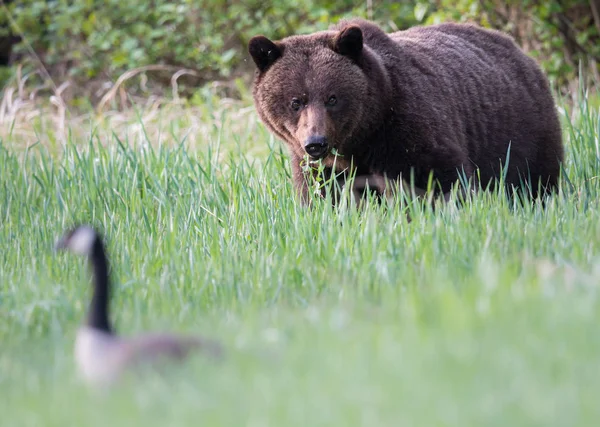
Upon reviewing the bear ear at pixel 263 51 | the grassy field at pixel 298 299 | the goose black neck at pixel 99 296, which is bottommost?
the grassy field at pixel 298 299

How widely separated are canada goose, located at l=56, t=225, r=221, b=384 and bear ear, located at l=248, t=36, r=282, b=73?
2842 millimetres

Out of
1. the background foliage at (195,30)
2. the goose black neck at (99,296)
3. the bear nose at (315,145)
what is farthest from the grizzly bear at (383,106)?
the background foliage at (195,30)

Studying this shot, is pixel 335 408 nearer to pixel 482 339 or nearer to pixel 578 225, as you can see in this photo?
pixel 482 339

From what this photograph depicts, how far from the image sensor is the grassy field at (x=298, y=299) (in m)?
2.42

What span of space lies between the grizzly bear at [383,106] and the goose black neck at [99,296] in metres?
2.41

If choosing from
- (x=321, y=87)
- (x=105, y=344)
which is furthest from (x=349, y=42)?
(x=105, y=344)

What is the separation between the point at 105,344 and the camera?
294 cm

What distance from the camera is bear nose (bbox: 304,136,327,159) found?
17.7 feet

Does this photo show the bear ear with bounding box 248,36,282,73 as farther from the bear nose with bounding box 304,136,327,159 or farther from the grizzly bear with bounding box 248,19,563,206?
the bear nose with bounding box 304,136,327,159

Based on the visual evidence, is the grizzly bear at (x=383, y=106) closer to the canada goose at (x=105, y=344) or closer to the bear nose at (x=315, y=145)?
the bear nose at (x=315, y=145)

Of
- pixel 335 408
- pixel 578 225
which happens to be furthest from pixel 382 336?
pixel 578 225

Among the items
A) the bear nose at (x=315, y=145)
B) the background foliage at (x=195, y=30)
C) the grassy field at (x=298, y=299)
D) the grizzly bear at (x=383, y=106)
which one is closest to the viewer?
the grassy field at (x=298, y=299)

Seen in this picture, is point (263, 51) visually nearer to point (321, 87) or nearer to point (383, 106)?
point (321, 87)

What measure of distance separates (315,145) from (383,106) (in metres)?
0.56
